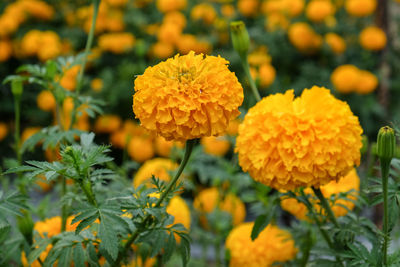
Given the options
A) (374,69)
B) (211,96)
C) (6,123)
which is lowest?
(6,123)

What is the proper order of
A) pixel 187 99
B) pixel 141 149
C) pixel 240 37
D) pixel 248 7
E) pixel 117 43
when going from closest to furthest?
pixel 187 99, pixel 240 37, pixel 141 149, pixel 117 43, pixel 248 7

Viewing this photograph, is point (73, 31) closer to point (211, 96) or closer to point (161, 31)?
point (161, 31)

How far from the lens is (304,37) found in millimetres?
2814

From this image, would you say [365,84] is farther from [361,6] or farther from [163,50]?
[163,50]

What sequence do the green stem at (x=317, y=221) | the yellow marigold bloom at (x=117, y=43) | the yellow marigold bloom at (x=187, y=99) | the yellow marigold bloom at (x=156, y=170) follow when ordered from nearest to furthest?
1. the yellow marigold bloom at (x=187, y=99)
2. the green stem at (x=317, y=221)
3. the yellow marigold bloom at (x=156, y=170)
4. the yellow marigold bloom at (x=117, y=43)

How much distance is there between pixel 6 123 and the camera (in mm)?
3158

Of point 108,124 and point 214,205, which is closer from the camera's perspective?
point 214,205

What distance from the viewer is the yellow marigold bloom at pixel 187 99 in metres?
0.76

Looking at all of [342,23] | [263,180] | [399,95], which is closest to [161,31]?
[342,23]

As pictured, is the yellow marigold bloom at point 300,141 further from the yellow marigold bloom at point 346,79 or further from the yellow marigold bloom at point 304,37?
the yellow marigold bloom at point 304,37

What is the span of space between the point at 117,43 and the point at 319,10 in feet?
3.86

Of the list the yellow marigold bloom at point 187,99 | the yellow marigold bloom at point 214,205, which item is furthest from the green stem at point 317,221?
the yellow marigold bloom at point 214,205

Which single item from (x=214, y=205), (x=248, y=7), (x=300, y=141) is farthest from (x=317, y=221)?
(x=248, y=7)

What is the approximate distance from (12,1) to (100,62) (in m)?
0.85
